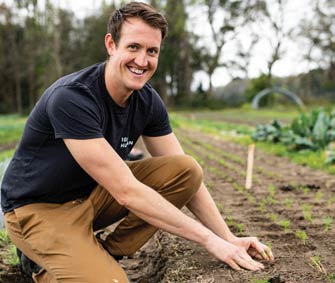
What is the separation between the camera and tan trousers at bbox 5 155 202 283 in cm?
226

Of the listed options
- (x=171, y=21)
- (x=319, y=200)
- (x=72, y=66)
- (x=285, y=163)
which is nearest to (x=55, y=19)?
(x=72, y=66)

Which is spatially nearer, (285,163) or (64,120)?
(64,120)

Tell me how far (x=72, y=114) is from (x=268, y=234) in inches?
64.3

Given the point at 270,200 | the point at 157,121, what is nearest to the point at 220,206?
the point at 270,200

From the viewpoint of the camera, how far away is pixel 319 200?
4090mm

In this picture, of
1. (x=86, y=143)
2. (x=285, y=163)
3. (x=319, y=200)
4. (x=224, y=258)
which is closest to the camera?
(x=86, y=143)

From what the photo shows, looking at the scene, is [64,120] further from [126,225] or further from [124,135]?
[126,225]

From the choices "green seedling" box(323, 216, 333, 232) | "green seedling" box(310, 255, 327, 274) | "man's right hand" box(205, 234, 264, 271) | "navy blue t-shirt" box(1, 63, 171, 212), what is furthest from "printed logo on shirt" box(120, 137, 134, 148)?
"green seedling" box(323, 216, 333, 232)

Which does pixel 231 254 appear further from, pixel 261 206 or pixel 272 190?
pixel 272 190

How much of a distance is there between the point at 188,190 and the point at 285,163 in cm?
427

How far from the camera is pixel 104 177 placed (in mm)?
2170

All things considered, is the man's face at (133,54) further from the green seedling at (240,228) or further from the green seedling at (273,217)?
the green seedling at (273,217)

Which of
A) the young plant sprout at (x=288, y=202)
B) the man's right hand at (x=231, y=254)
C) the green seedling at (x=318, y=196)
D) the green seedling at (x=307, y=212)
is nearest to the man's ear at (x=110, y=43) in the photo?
the man's right hand at (x=231, y=254)

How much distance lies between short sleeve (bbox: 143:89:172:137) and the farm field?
78 cm
